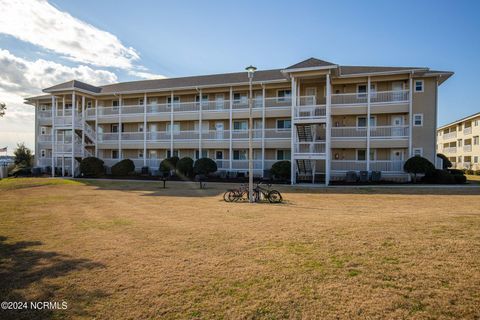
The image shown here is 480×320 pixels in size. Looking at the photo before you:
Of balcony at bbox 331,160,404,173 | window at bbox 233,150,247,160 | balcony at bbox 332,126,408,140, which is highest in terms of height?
balcony at bbox 332,126,408,140

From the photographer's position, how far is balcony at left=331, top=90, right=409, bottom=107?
26719 millimetres

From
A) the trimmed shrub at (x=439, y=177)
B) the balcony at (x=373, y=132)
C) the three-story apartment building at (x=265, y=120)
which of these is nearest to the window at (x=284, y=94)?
the three-story apartment building at (x=265, y=120)

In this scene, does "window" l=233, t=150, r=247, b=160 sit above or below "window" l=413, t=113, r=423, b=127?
below

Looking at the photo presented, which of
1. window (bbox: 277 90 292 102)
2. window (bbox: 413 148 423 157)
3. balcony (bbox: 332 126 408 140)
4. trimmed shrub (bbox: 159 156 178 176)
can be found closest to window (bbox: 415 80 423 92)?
balcony (bbox: 332 126 408 140)

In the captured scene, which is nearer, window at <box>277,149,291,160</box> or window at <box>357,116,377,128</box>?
window at <box>357,116,377,128</box>

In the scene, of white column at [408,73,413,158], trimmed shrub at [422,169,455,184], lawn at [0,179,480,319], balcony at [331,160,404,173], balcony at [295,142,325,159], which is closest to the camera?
lawn at [0,179,480,319]

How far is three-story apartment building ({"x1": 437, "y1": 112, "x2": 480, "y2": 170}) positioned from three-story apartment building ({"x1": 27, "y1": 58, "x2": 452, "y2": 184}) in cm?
2716

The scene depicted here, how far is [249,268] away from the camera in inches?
225

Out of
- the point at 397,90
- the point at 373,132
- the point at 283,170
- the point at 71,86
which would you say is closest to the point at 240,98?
the point at 283,170

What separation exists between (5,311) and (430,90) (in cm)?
3145

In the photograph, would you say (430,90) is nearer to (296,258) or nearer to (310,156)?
(310,156)

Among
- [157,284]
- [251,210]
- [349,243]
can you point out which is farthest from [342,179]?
[157,284]

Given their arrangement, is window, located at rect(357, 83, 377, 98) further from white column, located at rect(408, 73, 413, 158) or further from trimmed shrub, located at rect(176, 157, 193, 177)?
trimmed shrub, located at rect(176, 157, 193, 177)

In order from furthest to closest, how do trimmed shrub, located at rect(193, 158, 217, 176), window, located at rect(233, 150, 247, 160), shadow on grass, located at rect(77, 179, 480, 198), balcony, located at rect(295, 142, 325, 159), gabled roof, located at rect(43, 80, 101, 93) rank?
gabled roof, located at rect(43, 80, 101, 93) → window, located at rect(233, 150, 247, 160) → trimmed shrub, located at rect(193, 158, 217, 176) → balcony, located at rect(295, 142, 325, 159) → shadow on grass, located at rect(77, 179, 480, 198)
